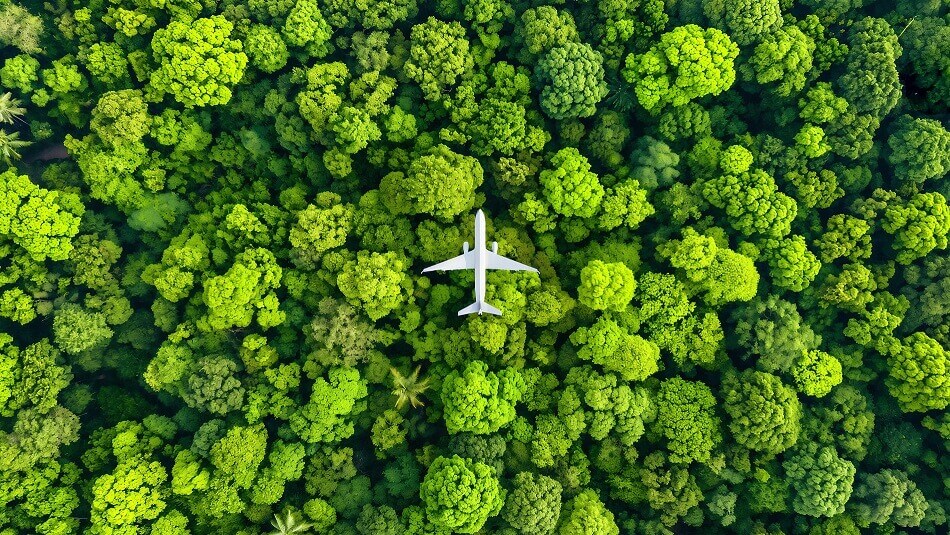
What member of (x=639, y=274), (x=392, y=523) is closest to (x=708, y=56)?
(x=639, y=274)

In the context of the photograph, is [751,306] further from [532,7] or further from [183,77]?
[183,77]

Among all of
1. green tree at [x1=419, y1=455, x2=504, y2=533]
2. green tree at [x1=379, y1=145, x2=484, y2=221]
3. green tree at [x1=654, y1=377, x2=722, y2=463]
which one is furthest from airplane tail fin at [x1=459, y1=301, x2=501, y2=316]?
green tree at [x1=654, y1=377, x2=722, y2=463]

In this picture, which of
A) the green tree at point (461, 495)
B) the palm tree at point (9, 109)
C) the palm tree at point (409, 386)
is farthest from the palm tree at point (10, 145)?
the green tree at point (461, 495)

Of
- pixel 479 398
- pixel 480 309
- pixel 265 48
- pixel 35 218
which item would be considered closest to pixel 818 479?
pixel 479 398

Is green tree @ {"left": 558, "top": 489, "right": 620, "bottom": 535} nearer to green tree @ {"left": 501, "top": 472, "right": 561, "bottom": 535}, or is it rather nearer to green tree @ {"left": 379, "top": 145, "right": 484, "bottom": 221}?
green tree @ {"left": 501, "top": 472, "right": 561, "bottom": 535}

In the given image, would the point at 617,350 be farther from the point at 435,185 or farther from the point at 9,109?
the point at 9,109

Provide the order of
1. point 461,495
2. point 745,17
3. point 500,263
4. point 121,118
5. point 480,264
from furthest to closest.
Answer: point 745,17, point 500,263, point 121,118, point 480,264, point 461,495

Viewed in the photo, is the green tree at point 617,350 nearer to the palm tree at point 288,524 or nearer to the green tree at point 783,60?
the green tree at point 783,60
